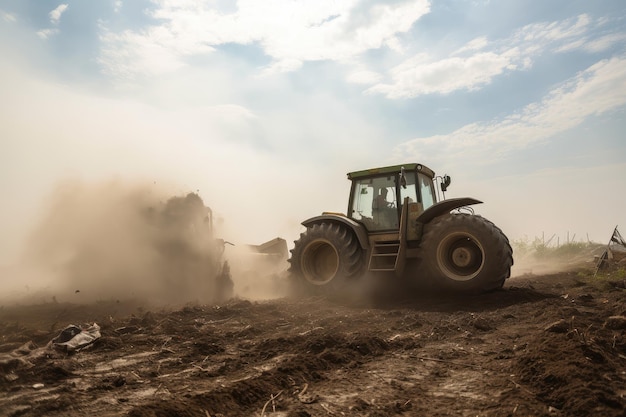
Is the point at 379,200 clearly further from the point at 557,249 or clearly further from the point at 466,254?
the point at 557,249

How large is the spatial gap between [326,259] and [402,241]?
1.99 metres

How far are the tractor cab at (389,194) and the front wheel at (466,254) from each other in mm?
889

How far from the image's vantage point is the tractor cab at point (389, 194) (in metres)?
8.86

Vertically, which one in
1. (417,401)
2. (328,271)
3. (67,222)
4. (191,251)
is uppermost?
(67,222)

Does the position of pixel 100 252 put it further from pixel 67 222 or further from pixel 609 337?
pixel 609 337

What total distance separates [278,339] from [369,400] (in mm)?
1818

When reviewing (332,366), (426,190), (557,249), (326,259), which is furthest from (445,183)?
(557,249)

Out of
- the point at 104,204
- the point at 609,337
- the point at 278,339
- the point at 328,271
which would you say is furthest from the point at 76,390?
the point at 104,204

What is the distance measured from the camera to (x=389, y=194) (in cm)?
914

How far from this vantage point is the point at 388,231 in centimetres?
891

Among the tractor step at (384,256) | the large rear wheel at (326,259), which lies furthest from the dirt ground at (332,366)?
the large rear wheel at (326,259)

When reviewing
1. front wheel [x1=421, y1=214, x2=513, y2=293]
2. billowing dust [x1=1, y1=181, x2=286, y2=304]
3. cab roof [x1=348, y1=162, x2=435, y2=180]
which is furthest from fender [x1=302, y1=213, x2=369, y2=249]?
billowing dust [x1=1, y1=181, x2=286, y2=304]

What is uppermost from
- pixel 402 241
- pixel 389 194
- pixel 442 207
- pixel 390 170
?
pixel 390 170

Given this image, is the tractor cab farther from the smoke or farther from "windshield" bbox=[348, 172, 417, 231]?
the smoke
